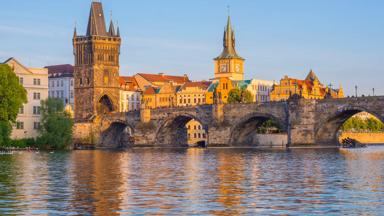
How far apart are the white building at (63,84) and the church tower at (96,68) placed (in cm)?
2904

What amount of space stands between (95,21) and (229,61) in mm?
53026

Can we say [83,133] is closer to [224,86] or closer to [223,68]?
[224,86]

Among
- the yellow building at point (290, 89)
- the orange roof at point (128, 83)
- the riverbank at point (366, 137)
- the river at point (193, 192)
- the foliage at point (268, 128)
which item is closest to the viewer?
the river at point (193, 192)

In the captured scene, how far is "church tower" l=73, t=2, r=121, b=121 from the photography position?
437 ft

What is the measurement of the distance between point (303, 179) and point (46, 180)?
13911 mm

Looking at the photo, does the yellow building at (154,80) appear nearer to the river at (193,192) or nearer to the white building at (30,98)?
the white building at (30,98)

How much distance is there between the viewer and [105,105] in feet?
446

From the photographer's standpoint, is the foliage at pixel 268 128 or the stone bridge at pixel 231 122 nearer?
the stone bridge at pixel 231 122

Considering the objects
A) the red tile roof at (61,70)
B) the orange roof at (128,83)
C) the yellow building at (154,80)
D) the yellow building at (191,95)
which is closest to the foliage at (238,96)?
the yellow building at (191,95)

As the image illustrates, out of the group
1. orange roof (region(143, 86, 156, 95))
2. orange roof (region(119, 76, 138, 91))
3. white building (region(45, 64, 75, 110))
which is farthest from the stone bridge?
white building (region(45, 64, 75, 110))

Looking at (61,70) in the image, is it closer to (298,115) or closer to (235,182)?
(298,115)

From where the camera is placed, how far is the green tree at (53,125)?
103450 mm

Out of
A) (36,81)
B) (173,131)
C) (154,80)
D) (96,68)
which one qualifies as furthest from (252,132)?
(154,80)

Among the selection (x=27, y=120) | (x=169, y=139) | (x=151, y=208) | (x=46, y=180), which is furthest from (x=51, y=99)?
(x=151, y=208)
